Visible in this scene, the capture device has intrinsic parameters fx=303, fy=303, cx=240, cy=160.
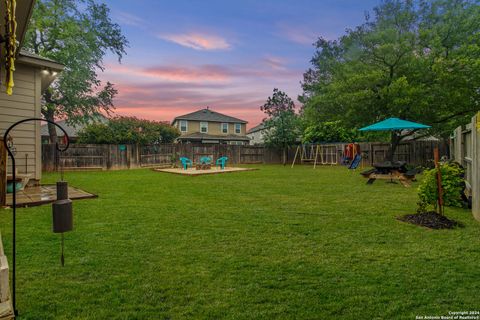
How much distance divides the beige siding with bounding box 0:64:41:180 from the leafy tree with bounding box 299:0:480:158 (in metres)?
12.7

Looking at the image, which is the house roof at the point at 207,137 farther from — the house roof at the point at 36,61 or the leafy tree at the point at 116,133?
the house roof at the point at 36,61

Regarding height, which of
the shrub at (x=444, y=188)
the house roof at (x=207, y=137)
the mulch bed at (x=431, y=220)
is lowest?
the mulch bed at (x=431, y=220)

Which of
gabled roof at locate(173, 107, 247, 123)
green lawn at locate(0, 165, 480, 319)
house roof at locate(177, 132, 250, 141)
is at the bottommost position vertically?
green lawn at locate(0, 165, 480, 319)

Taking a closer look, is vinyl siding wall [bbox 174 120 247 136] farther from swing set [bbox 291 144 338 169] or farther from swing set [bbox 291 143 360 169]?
swing set [bbox 291 143 360 169]

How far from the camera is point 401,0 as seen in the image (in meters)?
16.7

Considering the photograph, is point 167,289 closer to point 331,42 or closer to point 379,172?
point 379,172

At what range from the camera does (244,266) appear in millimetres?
2855

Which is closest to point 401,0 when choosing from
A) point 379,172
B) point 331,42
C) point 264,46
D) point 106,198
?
point 331,42

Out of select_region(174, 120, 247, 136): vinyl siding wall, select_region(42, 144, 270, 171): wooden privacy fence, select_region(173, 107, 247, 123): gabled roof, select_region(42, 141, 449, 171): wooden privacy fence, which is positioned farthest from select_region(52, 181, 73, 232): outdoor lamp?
select_region(174, 120, 247, 136): vinyl siding wall

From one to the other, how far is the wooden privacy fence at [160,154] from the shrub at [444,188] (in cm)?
1059

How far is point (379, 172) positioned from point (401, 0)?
40.2 feet

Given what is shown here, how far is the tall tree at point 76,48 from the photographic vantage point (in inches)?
708

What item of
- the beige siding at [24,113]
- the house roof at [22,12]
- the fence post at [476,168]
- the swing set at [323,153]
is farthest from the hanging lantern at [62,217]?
the swing set at [323,153]

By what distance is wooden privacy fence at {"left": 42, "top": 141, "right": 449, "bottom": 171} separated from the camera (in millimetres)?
16453
